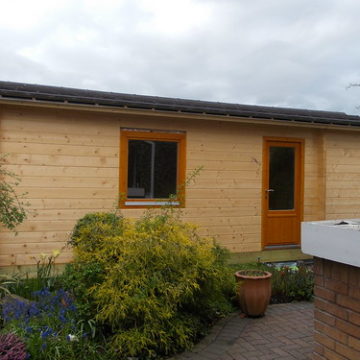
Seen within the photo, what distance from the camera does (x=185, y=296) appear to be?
4.13 metres

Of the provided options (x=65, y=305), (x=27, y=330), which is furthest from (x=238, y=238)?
(x=27, y=330)

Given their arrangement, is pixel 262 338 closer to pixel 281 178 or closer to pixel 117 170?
pixel 117 170

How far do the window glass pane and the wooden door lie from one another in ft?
6.45

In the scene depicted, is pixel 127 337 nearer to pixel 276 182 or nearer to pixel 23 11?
pixel 276 182

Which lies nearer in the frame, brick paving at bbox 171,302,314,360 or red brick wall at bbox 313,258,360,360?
red brick wall at bbox 313,258,360,360

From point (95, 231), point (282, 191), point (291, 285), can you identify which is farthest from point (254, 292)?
point (282, 191)

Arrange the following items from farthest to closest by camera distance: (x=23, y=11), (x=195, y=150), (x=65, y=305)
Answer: (x=23, y=11) < (x=195, y=150) < (x=65, y=305)

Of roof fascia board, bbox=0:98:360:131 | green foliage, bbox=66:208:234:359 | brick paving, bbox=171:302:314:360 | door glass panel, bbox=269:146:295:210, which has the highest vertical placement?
roof fascia board, bbox=0:98:360:131

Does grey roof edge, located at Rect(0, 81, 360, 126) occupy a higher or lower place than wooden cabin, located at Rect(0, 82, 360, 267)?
higher

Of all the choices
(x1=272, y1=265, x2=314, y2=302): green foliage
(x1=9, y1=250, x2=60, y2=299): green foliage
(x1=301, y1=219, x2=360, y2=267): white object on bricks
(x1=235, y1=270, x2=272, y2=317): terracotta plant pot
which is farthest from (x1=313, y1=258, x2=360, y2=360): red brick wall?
(x1=9, y1=250, x2=60, y2=299): green foliage

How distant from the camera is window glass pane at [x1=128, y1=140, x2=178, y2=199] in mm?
7156

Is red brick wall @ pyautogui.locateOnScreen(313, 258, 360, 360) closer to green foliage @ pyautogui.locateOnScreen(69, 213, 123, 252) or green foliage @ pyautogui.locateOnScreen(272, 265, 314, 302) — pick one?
green foliage @ pyautogui.locateOnScreen(69, 213, 123, 252)

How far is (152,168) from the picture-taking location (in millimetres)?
7262

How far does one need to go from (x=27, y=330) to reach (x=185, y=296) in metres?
1.57
